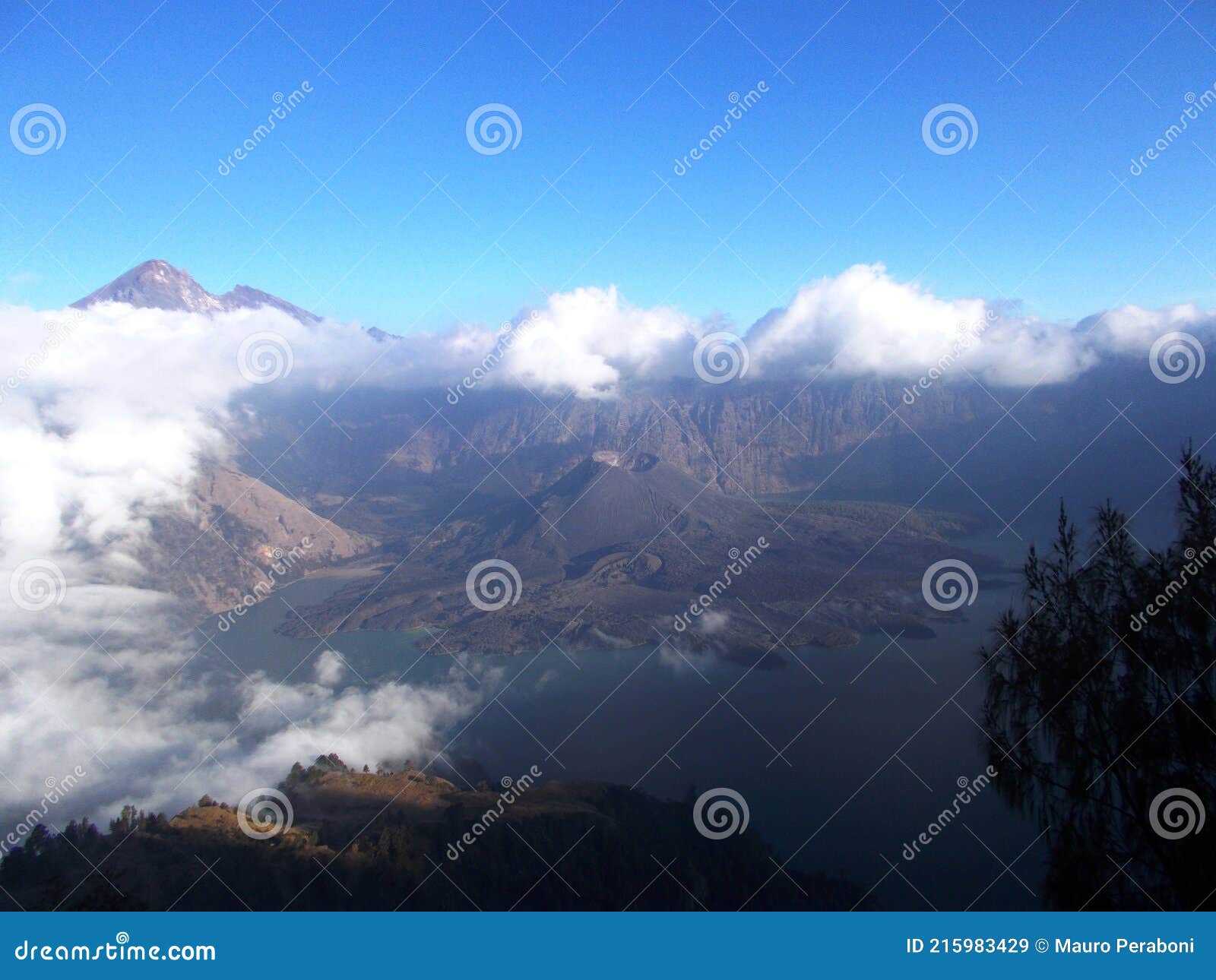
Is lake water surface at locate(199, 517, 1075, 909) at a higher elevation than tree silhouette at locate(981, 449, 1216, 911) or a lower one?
higher

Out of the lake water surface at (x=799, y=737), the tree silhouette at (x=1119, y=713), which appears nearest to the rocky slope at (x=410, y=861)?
the lake water surface at (x=799, y=737)


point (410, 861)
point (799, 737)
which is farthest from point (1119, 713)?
point (799, 737)

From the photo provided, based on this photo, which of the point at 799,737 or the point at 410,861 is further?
the point at 799,737

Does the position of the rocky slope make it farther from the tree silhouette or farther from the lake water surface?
the tree silhouette

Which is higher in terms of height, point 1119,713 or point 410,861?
point 1119,713

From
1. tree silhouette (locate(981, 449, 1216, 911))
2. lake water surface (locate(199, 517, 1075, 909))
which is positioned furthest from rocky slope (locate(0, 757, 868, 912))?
tree silhouette (locate(981, 449, 1216, 911))

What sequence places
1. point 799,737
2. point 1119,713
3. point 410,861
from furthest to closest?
point 799,737, point 410,861, point 1119,713

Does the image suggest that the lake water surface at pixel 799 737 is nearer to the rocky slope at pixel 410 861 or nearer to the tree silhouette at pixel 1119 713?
the tree silhouette at pixel 1119 713

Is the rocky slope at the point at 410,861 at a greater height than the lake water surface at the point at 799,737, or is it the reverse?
the lake water surface at the point at 799,737

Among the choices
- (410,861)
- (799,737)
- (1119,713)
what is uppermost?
(799,737)

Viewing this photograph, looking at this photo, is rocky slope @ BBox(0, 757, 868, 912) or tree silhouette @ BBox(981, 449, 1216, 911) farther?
rocky slope @ BBox(0, 757, 868, 912)

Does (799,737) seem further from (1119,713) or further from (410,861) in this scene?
(1119,713)
